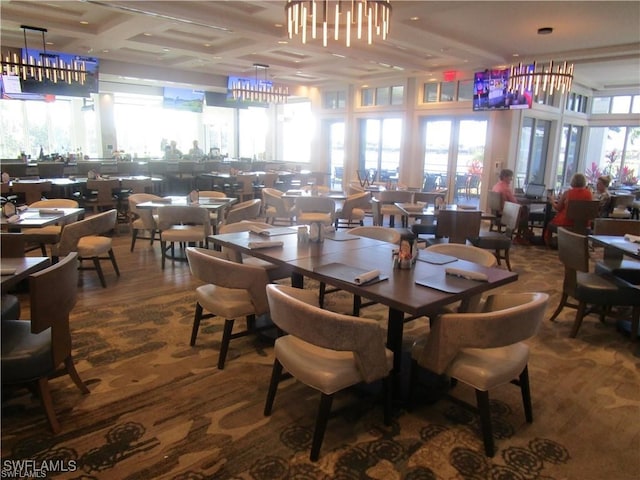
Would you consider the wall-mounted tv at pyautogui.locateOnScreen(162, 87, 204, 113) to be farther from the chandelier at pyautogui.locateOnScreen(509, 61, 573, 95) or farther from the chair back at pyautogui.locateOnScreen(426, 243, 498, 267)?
the chair back at pyautogui.locateOnScreen(426, 243, 498, 267)

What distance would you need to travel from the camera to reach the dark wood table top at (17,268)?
244 cm

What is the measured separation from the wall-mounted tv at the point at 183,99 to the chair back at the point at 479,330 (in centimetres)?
1245

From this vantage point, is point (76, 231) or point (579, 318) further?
point (76, 231)

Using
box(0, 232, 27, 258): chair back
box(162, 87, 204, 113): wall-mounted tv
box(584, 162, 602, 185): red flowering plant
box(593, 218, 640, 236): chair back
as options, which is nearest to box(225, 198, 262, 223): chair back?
box(0, 232, 27, 258): chair back

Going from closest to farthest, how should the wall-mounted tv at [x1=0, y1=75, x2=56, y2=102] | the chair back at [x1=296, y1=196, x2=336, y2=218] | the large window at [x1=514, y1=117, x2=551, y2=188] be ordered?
the chair back at [x1=296, y1=196, x2=336, y2=218], the wall-mounted tv at [x1=0, y1=75, x2=56, y2=102], the large window at [x1=514, y1=117, x2=551, y2=188]

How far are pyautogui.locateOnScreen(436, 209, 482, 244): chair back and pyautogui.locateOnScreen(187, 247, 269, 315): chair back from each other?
302 centimetres

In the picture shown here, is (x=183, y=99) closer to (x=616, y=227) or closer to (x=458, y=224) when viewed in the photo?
(x=458, y=224)

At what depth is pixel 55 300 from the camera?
2.33 meters

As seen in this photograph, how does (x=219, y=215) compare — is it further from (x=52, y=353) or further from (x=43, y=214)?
(x=52, y=353)

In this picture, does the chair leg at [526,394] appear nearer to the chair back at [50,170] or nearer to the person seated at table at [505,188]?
the person seated at table at [505,188]

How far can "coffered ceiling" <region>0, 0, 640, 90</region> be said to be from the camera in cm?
605

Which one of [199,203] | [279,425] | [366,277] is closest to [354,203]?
[199,203]

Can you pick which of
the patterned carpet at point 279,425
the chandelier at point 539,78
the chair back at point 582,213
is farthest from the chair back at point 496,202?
the patterned carpet at point 279,425

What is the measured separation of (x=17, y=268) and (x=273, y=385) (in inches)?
66.7
